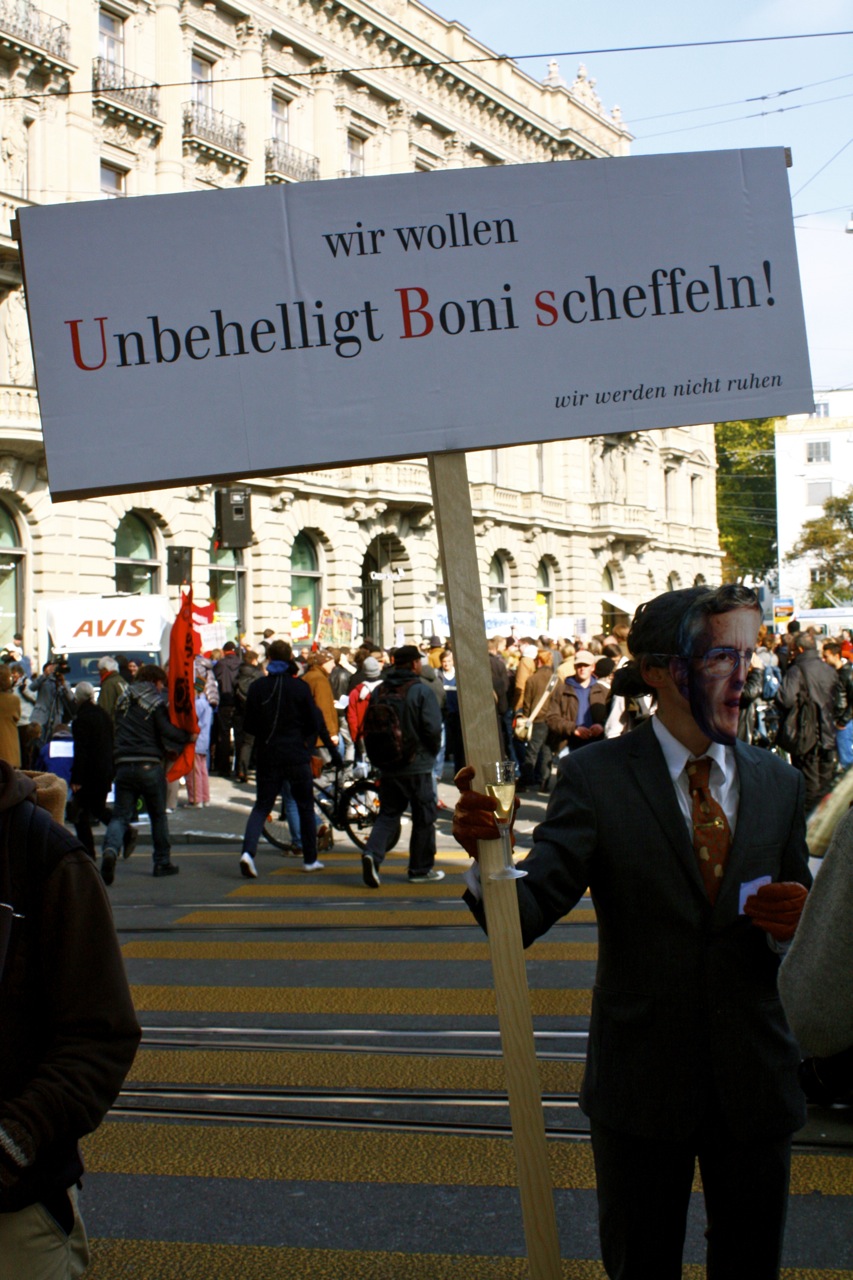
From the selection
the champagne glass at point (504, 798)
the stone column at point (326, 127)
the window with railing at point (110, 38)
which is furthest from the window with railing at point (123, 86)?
the champagne glass at point (504, 798)

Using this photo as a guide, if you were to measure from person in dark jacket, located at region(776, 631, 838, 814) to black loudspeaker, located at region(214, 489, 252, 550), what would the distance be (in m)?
11.3

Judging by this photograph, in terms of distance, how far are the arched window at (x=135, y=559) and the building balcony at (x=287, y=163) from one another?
32.7 ft

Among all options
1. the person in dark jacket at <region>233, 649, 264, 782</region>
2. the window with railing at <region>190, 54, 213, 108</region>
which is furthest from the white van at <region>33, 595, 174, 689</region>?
the window with railing at <region>190, 54, 213, 108</region>

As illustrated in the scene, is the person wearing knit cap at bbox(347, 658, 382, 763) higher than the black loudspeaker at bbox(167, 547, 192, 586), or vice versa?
the black loudspeaker at bbox(167, 547, 192, 586)

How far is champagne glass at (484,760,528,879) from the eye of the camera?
9.82 ft

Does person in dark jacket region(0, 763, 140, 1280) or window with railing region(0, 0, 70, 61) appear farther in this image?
window with railing region(0, 0, 70, 61)

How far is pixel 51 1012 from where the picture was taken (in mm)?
2271

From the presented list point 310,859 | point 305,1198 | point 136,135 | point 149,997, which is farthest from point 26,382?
point 305,1198

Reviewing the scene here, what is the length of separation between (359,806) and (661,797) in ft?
33.5

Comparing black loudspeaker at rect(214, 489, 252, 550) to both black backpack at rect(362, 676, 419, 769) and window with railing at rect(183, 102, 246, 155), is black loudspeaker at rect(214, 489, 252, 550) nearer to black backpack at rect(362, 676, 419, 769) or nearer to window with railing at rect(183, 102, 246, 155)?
window with railing at rect(183, 102, 246, 155)

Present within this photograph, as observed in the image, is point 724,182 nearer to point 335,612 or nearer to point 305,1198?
point 305,1198

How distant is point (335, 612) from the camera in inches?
1180

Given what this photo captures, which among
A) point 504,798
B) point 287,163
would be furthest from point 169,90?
point 504,798

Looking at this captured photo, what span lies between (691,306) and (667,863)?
5.21 feet
